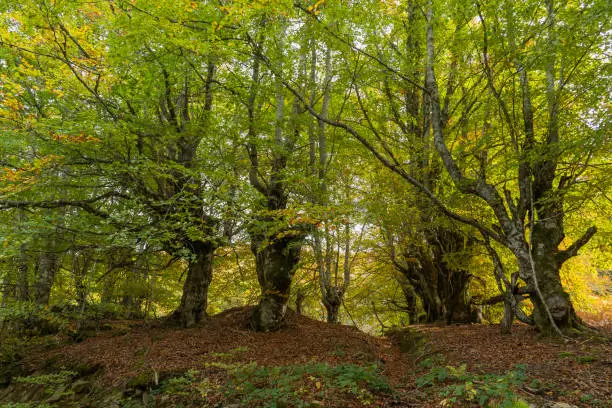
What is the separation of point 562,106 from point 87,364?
12855 millimetres

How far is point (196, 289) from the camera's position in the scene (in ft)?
34.8

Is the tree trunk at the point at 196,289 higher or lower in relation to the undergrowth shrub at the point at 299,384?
higher

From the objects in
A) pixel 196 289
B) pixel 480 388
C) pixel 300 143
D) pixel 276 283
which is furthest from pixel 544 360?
pixel 196 289

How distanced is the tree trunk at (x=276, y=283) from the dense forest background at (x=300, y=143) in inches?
2.2

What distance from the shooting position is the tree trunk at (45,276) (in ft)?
34.0

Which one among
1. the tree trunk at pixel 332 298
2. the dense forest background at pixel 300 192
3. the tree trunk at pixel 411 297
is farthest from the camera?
the tree trunk at pixel 411 297

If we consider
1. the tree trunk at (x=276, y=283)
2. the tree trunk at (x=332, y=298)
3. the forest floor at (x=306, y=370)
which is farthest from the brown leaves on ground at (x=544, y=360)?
the tree trunk at (x=276, y=283)

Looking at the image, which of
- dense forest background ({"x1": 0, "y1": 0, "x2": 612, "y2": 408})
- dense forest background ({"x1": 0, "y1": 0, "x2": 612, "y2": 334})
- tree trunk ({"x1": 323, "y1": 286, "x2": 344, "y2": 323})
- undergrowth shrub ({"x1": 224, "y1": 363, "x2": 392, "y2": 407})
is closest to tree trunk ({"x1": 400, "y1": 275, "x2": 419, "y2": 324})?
dense forest background ({"x1": 0, "y1": 0, "x2": 612, "y2": 408})

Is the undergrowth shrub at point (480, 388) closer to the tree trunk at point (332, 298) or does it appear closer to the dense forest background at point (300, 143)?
the dense forest background at point (300, 143)

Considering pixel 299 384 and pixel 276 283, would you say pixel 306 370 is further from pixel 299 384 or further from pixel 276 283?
pixel 276 283

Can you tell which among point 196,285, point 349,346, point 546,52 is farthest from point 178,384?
point 546,52

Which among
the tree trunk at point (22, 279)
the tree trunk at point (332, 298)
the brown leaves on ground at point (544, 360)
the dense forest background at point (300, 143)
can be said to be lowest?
the brown leaves on ground at point (544, 360)

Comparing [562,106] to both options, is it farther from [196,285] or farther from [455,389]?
[196,285]

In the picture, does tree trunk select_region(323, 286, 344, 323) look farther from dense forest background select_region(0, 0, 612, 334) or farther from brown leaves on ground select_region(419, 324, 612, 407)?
brown leaves on ground select_region(419, 324, 612, 407)
